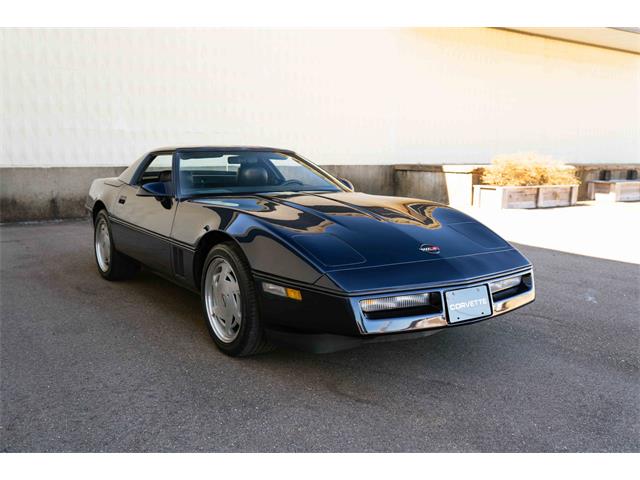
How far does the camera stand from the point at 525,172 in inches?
436

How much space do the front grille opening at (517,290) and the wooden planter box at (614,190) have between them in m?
11.2

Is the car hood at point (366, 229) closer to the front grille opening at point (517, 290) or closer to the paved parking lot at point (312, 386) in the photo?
the front grille opening at point (517, 290)

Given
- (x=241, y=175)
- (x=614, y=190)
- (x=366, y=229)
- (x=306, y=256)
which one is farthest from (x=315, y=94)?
(x=306, y=256)

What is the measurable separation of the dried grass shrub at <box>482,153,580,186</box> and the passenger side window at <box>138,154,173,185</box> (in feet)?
25.4

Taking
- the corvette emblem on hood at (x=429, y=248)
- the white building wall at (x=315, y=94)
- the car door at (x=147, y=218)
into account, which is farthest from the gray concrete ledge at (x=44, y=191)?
the corvette emblem on hood at (x=429, y=248)

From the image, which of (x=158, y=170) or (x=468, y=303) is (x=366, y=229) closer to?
(x=468, y=303)

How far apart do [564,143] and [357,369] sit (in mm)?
15075

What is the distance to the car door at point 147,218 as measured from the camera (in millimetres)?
3852

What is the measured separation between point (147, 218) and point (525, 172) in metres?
8.88

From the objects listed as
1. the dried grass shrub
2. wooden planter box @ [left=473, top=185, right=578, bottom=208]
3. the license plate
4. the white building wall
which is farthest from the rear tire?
the dried grass shrub

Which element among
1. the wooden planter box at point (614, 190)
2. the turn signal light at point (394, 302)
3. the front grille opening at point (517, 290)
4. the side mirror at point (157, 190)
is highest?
the side mirror at point (157, 190)

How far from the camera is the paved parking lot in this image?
2.35 meters

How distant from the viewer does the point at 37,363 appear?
10.3 ft

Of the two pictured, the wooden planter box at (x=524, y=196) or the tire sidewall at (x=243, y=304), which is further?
the wooden planter box at (x=524, y=196)
